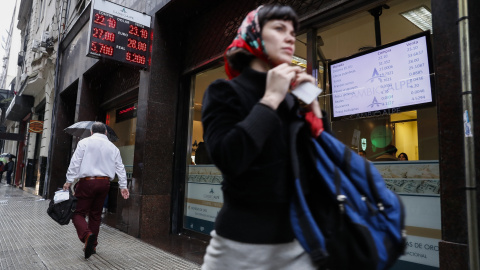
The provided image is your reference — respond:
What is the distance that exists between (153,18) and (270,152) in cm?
622

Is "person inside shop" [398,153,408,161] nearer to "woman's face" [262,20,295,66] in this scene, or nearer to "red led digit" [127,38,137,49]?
"woman's face" [262,20,295,66]

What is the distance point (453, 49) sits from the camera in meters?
2.56

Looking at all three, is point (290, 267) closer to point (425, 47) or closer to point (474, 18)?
point (474, 18)

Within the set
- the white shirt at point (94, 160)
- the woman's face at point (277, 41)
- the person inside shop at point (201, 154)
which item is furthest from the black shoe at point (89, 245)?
the woman's face at point (277, 41)

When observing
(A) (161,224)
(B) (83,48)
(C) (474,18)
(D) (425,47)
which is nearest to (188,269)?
(A) (161,224)

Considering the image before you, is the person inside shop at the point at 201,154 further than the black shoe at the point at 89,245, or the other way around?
the person inside shop at the point at 201,154

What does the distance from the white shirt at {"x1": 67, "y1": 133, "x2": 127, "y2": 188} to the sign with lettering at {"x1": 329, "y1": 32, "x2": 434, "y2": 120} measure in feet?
Answer: 10.2

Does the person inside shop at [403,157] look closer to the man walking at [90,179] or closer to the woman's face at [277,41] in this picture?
the woman's face at [277,41]

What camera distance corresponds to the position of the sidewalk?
13.4ft

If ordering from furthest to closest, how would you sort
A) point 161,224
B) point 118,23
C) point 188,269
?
1. point 118,23
2. point 161,224
3. point 188,269

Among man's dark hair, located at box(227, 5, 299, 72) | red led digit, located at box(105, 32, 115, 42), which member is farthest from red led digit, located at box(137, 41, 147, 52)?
man's dark hair, located at box(227, 5, 299, 72)

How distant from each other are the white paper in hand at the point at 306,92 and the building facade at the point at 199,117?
5.86ft

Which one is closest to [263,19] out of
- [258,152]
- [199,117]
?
[258,152]

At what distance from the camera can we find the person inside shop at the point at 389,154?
331 centimetres
